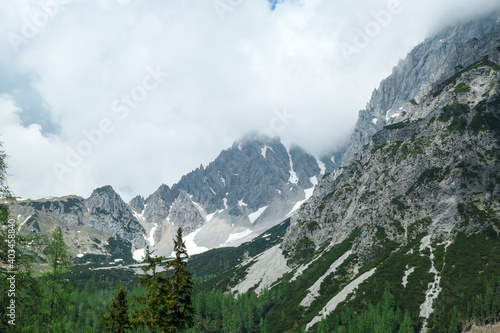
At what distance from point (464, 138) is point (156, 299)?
22044cm

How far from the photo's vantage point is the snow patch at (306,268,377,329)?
138788 mm

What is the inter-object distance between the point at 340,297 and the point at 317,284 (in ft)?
90.9

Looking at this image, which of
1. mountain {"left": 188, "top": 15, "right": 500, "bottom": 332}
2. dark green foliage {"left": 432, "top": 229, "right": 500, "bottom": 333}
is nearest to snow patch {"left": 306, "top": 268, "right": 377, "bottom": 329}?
mountain {"left": 188, "top": 15, "right": 500, "bottom": 332}

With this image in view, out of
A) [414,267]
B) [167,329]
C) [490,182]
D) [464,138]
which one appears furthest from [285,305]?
[167,329]

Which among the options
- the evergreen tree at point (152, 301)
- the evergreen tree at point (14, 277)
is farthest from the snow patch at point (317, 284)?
the evergreen tree at point (14, 277)

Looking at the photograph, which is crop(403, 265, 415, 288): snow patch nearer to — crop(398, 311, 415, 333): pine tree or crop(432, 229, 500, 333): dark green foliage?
crop(432, 229, 500, 333): dark green foliage

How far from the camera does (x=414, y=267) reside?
142625 mm

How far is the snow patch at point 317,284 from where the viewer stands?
16204 centimetres

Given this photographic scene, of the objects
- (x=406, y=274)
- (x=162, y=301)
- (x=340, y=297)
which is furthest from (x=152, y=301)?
(x=406, y=274)

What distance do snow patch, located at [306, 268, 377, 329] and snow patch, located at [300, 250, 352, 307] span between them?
15.8m

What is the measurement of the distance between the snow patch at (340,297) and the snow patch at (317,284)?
15801 mm

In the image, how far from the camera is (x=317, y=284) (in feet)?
570

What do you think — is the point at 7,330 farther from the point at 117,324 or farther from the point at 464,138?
the point at 464,138

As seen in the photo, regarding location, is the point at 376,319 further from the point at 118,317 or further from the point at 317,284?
the point at 118,317
